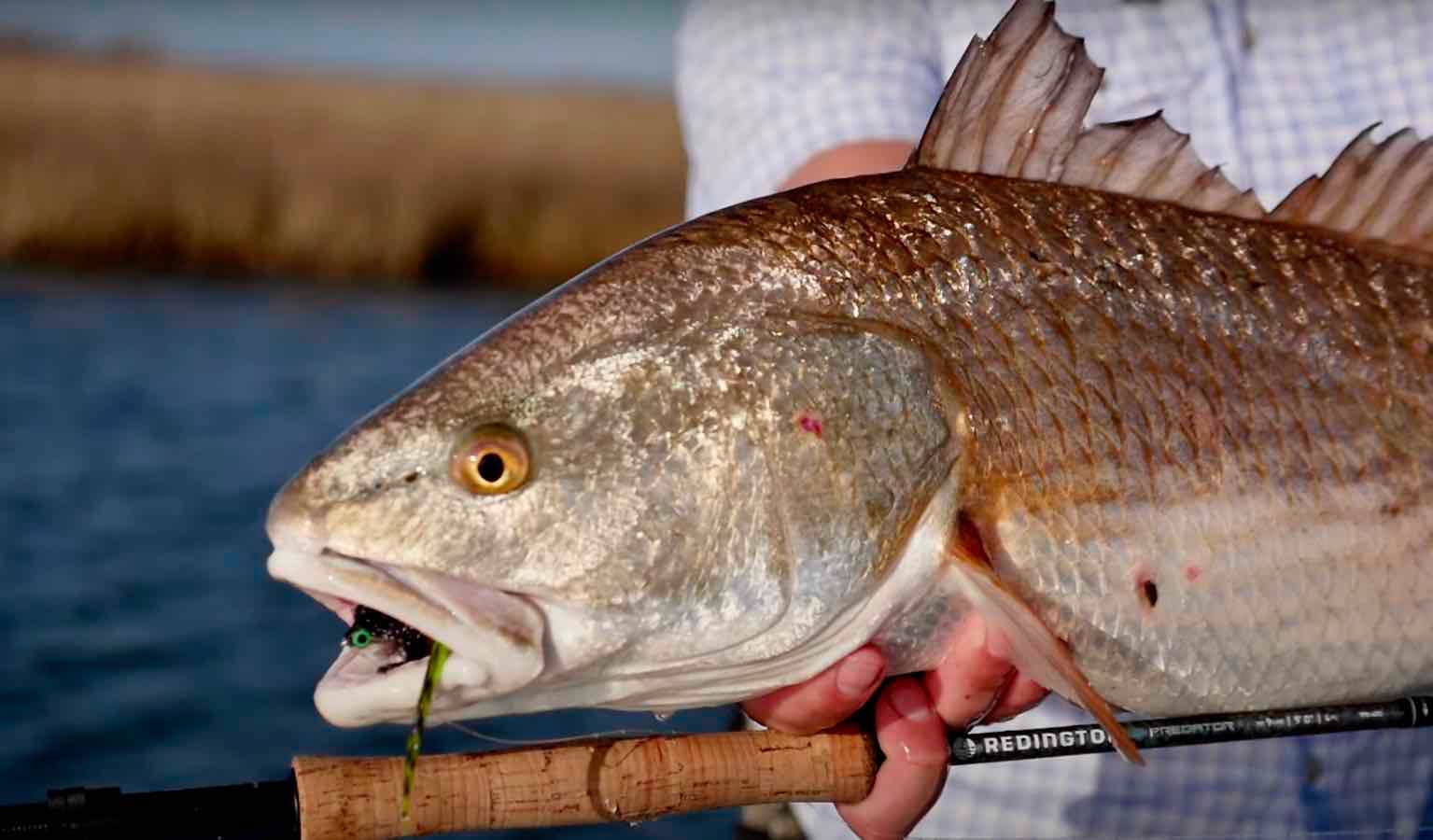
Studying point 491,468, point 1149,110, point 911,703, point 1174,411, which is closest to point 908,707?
point 911,703

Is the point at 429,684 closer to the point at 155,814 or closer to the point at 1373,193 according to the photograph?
the point at 155,814

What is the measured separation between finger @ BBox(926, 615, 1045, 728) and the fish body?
0.04m

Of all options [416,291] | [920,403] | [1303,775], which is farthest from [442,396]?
[416,291]

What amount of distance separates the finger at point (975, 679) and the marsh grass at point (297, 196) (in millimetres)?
16052

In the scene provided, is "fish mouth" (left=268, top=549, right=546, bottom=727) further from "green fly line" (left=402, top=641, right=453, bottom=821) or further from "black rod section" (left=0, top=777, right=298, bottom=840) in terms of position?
"black rod section" (left=0, top=777, right=298, bottom=840)

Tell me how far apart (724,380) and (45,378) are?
37.3 feet

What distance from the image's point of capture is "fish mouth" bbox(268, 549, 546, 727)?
A: 6.10ft

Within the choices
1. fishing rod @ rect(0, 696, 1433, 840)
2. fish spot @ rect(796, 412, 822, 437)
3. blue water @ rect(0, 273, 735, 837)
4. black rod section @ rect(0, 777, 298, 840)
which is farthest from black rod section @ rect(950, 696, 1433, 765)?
blue water @ rect(0, 273, 735, 837)

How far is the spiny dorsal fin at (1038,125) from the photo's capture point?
2250mm

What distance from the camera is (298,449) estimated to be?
10.7 m

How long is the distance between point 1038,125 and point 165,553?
7658 millimetres

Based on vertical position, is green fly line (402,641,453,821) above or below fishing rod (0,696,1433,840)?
above

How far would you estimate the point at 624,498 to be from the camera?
195 cm

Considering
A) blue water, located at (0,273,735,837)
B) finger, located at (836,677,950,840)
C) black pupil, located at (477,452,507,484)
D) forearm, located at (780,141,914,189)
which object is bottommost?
blue water, located at (0,273,735,837)
